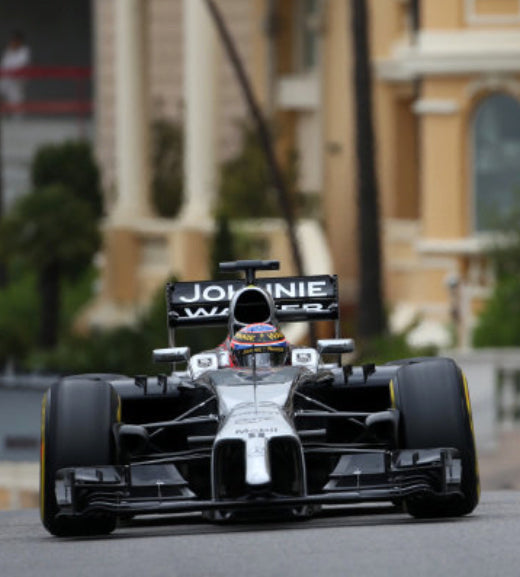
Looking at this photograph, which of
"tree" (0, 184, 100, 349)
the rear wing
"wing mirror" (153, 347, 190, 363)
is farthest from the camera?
"tree" (0, 184, 100, 349)

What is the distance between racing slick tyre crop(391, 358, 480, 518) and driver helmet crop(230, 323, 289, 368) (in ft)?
2.63

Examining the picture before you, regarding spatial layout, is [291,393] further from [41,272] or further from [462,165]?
[41,272]

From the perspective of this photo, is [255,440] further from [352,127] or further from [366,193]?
[352,127]

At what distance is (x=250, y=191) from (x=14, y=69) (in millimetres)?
7314

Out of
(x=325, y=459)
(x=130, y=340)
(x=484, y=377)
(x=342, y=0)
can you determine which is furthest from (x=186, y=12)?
(x=325, y=459)

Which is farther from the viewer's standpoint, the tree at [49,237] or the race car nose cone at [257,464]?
the tree at [49,237]

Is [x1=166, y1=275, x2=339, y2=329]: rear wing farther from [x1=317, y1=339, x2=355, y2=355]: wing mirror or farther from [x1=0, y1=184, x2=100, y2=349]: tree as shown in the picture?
[x1=0, y1=184, x2=100, y2=349]: tree

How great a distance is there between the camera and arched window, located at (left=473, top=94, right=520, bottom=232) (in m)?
34.2

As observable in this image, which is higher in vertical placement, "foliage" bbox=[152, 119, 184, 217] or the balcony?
the balcony

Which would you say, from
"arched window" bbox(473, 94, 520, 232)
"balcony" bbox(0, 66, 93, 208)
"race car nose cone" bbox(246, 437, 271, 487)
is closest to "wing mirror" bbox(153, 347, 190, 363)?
"race car nose cone" bbox(246, 437, 271, 487)

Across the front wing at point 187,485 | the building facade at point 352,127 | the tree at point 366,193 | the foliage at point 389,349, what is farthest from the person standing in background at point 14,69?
the front wing at point 187,485

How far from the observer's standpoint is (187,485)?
46.4 feet

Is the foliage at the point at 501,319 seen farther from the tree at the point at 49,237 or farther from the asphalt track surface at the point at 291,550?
the asphalt track surface at the point at 291,550

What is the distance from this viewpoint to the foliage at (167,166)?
1617 inches
